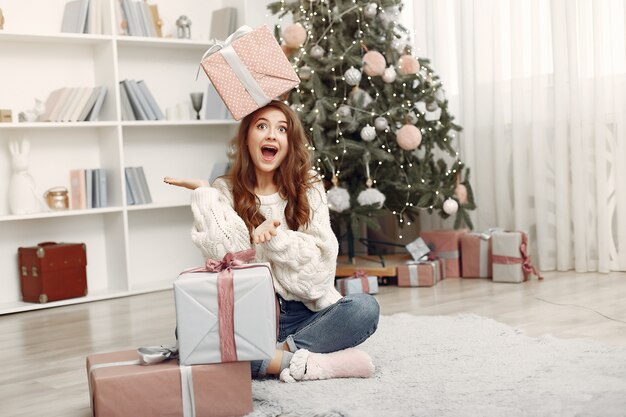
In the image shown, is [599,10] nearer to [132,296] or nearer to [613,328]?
[613,328]

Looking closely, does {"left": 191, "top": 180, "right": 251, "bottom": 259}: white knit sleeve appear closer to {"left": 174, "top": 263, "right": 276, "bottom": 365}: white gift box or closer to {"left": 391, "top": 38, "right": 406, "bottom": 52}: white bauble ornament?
{"left": 174, "top": 263, "right": 276, "bottom": 365}: white gift box

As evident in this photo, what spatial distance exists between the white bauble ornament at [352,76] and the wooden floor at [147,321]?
0.96 m

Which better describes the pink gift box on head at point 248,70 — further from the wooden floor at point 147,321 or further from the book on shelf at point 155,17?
the book on shelf at point 155,17

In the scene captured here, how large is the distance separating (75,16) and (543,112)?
2.35 m

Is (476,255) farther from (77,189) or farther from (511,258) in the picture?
(77,189)

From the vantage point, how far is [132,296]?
4164mm

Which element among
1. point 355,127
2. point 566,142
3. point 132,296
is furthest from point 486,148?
point 132,296

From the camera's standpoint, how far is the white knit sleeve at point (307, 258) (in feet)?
7.20

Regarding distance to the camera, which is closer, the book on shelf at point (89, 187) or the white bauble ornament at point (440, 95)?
the white bauble ornament at point (440, 95)

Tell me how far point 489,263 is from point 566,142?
68 centimetres

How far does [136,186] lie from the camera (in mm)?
4297

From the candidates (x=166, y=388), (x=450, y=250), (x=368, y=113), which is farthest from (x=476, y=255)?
(x=166, y=388)

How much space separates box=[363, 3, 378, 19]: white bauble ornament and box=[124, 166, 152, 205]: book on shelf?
1.39 m

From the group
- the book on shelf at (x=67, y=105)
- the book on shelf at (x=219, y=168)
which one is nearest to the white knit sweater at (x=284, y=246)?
the book on shelf at (x=67, y=105)
